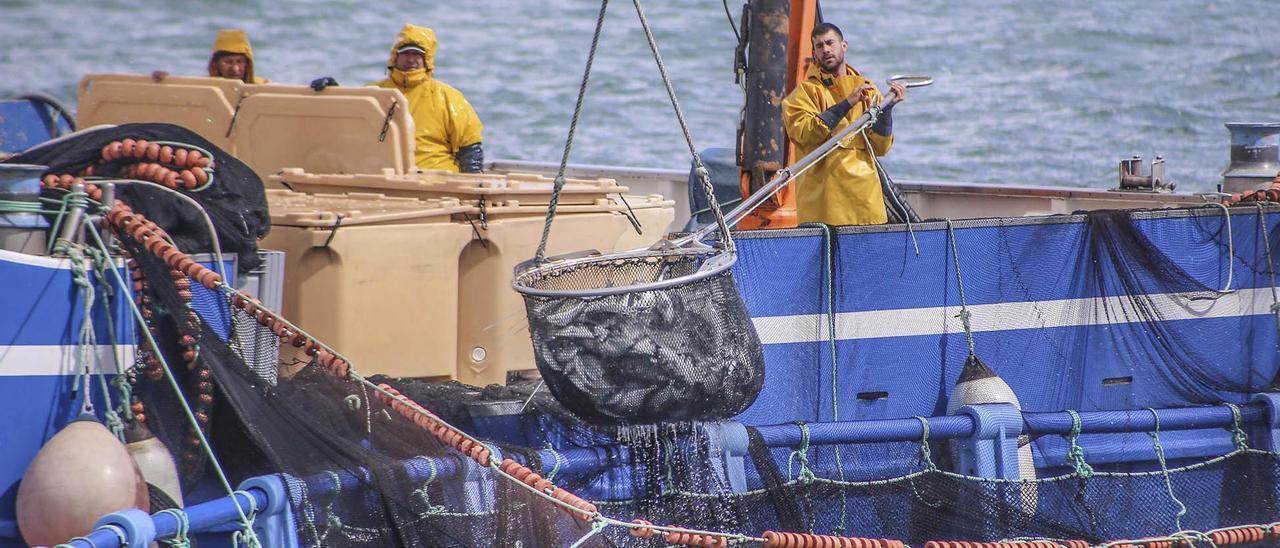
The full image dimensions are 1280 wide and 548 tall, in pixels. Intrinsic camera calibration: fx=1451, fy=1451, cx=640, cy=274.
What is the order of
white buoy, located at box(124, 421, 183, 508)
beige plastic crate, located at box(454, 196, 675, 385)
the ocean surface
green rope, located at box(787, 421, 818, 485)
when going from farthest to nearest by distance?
the ocean surface → beige plastic crate, located at box(454, 196, 675, 385) → green rope, located at box(787, 421, 818, 485) → white buoy, located at box(124, 421, 183, 508)

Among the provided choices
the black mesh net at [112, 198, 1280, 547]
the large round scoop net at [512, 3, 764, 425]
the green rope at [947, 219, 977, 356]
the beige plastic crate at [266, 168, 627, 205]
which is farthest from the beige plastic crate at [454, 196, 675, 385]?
the green rope at [947, 219, 977, 356]

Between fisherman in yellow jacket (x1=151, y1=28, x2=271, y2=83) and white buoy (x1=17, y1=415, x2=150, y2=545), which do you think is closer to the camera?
white buoy (x1=17, y1=415, x2=150, y2=545)

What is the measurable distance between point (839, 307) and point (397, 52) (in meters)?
4.19

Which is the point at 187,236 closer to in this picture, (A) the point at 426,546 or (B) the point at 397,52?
(A) the point at 426,546

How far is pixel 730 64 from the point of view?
1049 inches

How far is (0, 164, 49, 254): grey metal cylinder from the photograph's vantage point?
4387mm

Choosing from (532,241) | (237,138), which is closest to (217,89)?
(237,138)

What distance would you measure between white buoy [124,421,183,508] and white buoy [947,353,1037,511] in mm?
2944

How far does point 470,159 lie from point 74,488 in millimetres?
5209

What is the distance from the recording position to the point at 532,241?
20.9 feet

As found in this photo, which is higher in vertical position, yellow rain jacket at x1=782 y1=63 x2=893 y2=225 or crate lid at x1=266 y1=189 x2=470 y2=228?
yellow rain jacket at x1=782 y1=63 x2=893 y2=225

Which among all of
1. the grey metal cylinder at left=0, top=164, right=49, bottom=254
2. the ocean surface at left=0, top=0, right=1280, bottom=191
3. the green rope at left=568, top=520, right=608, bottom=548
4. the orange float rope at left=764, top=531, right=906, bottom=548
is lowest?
the orange float rope at left=764, top=531, right=906, bottom=548

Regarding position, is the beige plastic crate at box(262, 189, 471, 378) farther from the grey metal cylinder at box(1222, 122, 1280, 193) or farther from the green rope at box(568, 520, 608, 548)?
the grey metal cylinder at box(1222, 122, 1280, 193)

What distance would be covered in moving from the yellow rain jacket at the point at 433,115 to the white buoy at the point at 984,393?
13.4ft
